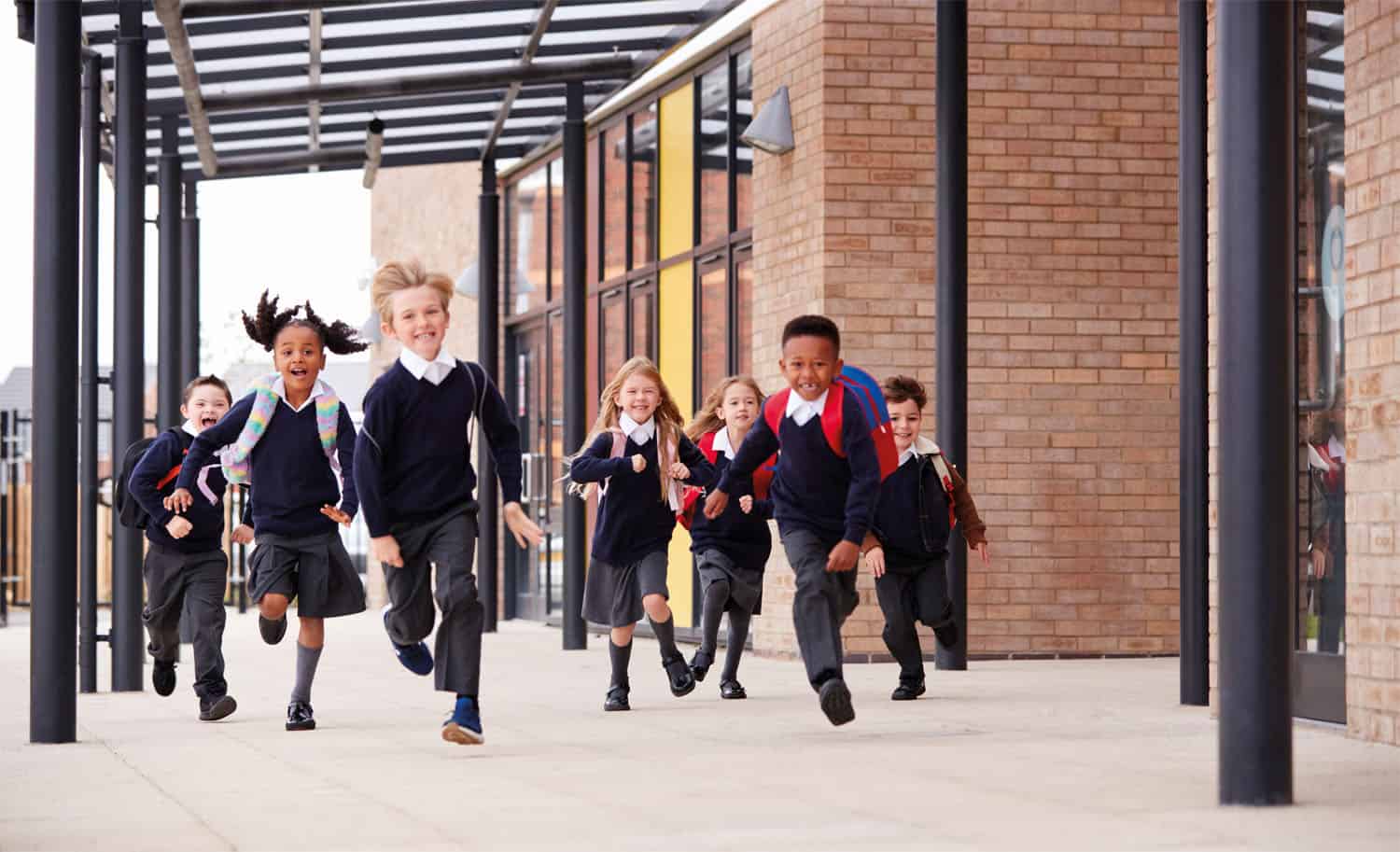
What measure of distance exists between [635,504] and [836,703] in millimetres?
2266

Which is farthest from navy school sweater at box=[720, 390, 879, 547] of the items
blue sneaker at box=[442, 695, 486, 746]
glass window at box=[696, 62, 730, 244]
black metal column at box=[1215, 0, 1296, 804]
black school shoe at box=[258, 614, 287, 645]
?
glass window at box=[696, 62, 730, 244]

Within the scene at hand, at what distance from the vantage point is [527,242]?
2061 centimetres

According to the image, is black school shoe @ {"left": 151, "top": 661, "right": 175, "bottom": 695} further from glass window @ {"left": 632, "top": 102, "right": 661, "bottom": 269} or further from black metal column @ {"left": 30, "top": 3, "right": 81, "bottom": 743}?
glass window @ {"left": 632, "top": 102, "right": 661, "bottom": 269}

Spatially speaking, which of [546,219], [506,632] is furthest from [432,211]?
[506,632]

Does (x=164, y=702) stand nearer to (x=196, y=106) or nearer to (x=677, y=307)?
(x=196, y=106)

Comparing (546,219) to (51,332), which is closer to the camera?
(51,332)

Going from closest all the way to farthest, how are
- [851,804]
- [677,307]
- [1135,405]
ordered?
[851,804], [1135,405], [677,307]

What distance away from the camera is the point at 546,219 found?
66.1ft

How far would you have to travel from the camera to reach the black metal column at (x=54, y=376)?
25.3 ft

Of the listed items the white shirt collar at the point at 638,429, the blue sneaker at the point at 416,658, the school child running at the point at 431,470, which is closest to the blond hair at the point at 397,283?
the school child running at the point at 431,470

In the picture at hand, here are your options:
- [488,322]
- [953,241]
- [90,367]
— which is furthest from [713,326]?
[90,367]

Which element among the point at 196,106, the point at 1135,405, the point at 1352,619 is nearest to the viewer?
the point at 1352,619

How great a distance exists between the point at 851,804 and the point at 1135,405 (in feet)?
25.2

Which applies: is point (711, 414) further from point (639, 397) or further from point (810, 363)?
point (810, 363)
